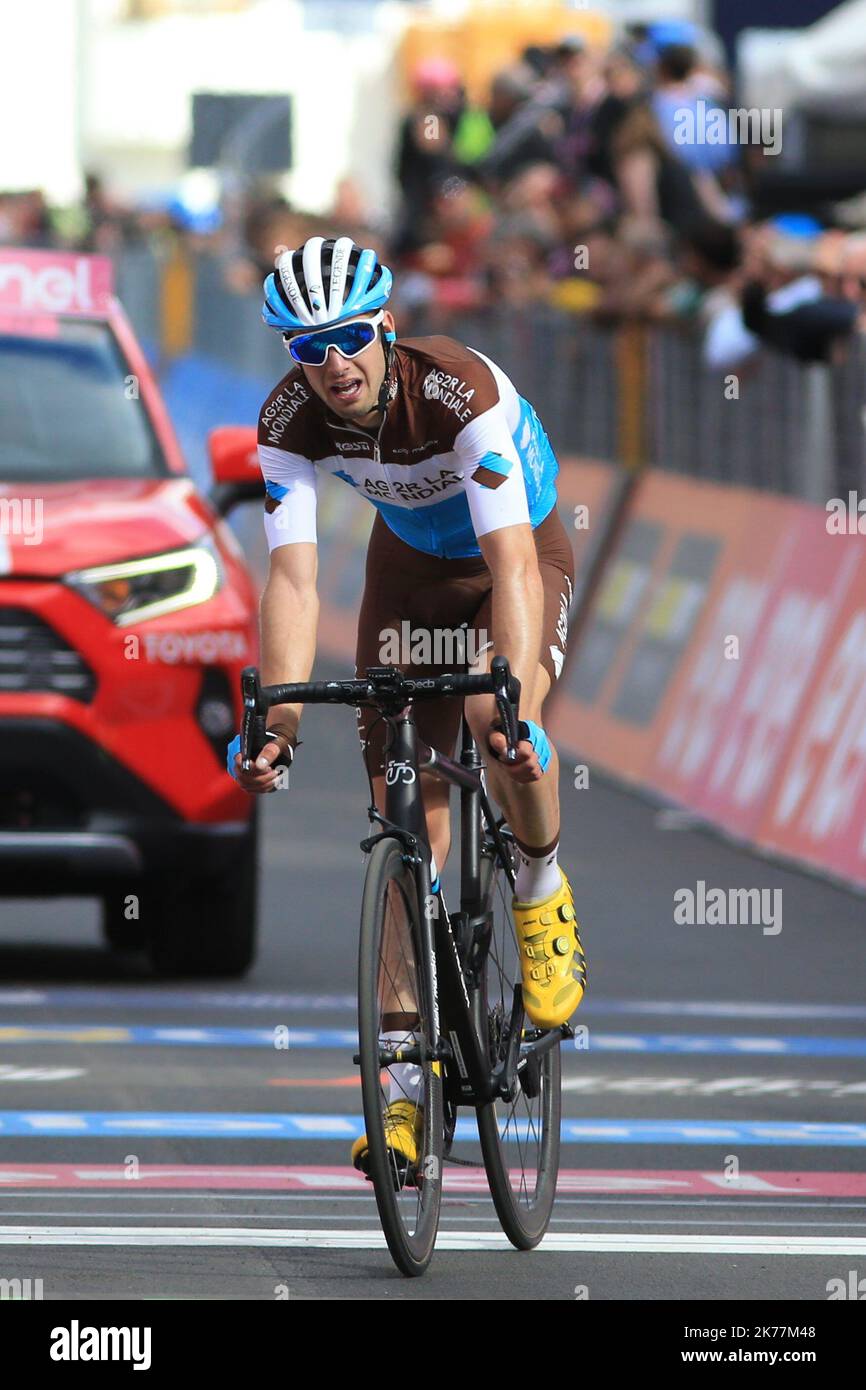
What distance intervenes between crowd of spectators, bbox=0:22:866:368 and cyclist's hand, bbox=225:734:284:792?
8009 millimetres

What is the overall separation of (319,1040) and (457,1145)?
5.16 ft

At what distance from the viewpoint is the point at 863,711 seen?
1328 centimetres

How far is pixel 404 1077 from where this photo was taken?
7.18m

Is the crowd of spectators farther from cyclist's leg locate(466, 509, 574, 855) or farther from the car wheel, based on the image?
cyclist's leg locate(466, 509, 574, 855)

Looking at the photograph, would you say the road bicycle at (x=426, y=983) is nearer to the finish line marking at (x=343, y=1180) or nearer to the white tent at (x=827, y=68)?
the finish line marking at (x=343, y=1180)

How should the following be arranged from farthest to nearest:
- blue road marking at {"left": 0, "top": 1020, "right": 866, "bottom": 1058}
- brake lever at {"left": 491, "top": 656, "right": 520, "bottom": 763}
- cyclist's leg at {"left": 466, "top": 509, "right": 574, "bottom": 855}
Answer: blue road marking at {"left": 0, "top": 1020, "right": 866, "bottom": 1058}
cyclist's leg at {"left": 466, "top": 509, "right": 574, "bottom": 855}
brake lever at {"left": 491, "top": 656, "right": 520, "bottom": 763}

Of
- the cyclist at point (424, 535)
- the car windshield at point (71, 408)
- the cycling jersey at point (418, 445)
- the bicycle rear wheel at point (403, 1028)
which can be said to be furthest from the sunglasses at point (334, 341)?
the car windshield at point (71, 408)

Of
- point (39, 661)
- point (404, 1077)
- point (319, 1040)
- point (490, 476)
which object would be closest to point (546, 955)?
point (404, 1077)

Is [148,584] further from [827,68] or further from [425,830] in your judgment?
[827,68]

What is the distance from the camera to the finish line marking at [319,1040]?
402 inches

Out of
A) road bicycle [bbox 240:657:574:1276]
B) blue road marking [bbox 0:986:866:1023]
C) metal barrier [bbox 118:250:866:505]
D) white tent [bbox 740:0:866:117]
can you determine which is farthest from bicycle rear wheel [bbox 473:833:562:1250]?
white tent [bbox 740:0:866:117]

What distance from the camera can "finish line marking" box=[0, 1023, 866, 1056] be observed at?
33.5 ft
